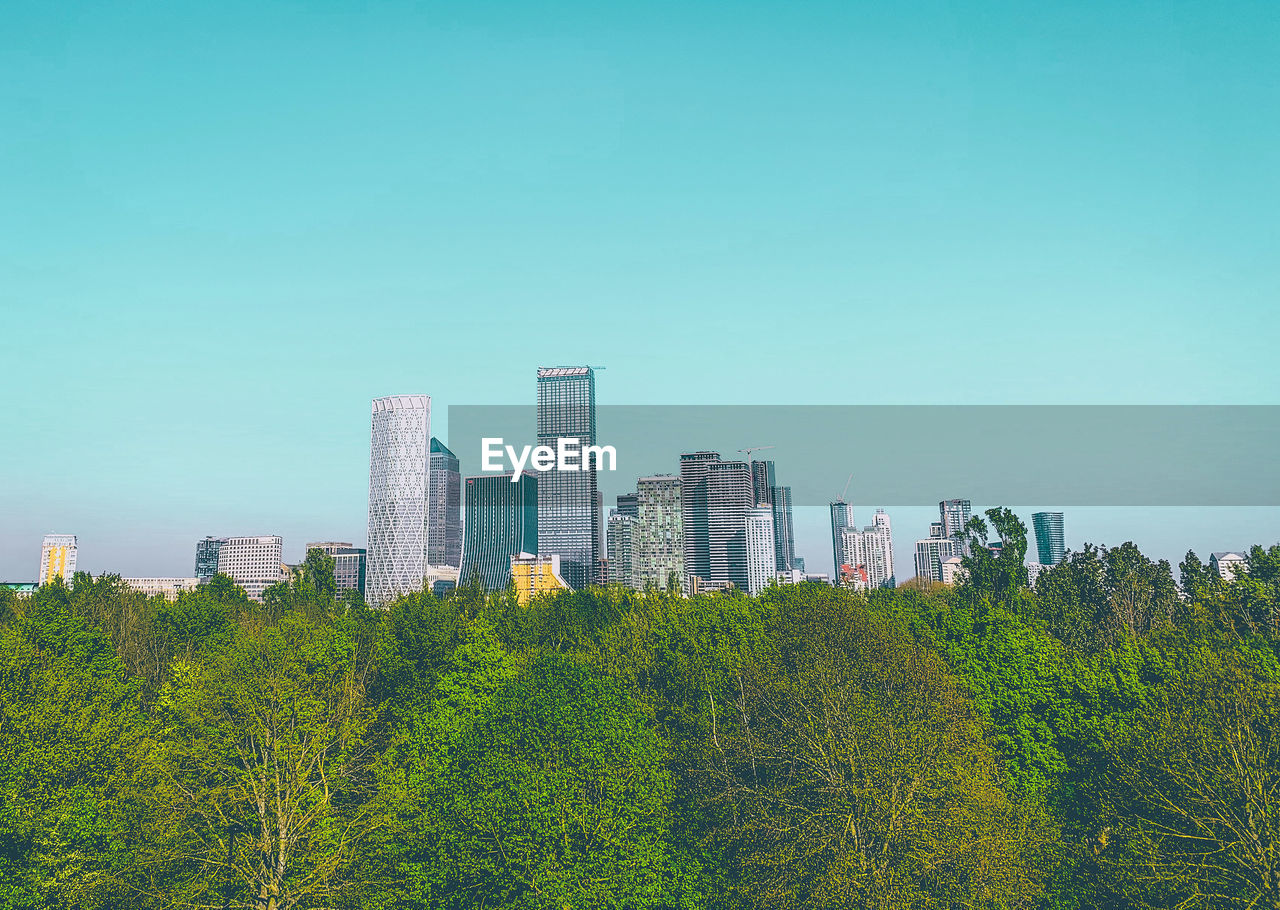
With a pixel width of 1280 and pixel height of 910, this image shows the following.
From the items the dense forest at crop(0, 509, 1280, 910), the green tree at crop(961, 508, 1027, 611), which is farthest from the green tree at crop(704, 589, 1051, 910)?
the green tree at crop(961, 508, 1027, 611)

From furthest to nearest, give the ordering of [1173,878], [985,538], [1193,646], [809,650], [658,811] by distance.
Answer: [985,538]
[1193,646]
[809,650]
[658,811]
[1173,878]

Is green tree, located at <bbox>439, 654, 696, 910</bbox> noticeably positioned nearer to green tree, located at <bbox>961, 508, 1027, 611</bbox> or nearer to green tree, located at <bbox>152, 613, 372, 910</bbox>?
green tree, located at <bbox>152, 613, 372, 910</bbox>

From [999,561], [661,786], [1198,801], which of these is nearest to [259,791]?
[661,786]

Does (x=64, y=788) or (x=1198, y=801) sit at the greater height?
(x=64, y=788)

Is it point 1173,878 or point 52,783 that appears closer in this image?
point 1173,878

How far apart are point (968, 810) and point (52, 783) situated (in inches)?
1503

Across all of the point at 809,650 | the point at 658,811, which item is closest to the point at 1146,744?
the point at 809,650

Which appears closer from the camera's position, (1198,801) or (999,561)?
(1198,801)

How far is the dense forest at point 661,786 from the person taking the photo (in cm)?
3378

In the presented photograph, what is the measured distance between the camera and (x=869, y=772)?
35.9 metres

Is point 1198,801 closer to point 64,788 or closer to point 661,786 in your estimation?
point 661,786

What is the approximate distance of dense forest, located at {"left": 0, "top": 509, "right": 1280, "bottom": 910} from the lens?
111 ft

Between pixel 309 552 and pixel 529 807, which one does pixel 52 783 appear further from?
pixel 309 552

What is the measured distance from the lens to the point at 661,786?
1531 inches
